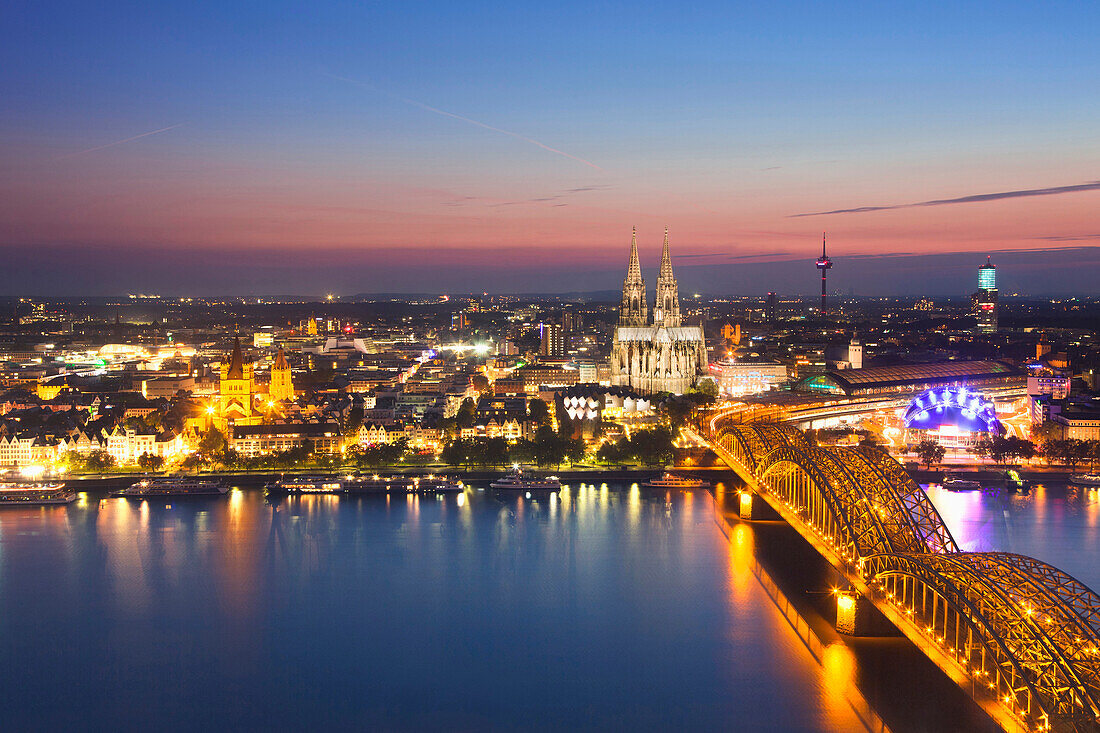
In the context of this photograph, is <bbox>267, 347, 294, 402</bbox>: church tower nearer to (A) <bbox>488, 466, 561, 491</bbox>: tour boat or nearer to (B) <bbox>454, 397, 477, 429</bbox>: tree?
(B) <bbox>454, 397, 477, 429</bbox>: tree

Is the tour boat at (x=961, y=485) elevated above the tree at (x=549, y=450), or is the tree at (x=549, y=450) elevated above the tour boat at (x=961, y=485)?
the tree at (x=549, y=450)

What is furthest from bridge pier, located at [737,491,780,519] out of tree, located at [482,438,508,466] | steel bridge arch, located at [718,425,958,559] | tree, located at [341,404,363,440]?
tree, located at [341,404,363,440]

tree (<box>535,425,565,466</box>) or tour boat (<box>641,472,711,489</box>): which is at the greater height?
tree (<box>535,425,565,466</box>)

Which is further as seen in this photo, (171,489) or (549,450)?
(549,450)

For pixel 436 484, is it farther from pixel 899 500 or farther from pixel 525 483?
pixel 899 500

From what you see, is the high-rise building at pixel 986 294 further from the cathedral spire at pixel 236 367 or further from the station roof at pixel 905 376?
the cathedral spire at pixel 236 367

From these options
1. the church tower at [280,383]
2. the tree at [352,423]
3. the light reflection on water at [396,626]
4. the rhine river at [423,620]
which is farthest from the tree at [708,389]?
the light reflection on water at [396,626]

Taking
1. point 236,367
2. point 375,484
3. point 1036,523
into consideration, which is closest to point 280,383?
point 236,367
